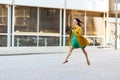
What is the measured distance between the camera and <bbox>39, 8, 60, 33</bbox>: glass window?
33.5m

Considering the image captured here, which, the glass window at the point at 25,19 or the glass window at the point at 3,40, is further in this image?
the glass window at the point at 25,19

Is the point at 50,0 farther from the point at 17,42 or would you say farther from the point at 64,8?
the point at 17,42

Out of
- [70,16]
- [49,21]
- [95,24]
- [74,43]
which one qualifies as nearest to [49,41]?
[49,21]

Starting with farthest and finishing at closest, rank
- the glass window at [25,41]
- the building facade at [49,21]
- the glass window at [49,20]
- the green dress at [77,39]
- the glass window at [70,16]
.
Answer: the glass window at [70,16], the glass window at [49,20], the glass window at [25,41], the building facade at [49,21], the green dress at [77,39]

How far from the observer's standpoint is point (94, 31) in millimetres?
37000

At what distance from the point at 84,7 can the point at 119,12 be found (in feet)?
14.8

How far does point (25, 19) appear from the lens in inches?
1276

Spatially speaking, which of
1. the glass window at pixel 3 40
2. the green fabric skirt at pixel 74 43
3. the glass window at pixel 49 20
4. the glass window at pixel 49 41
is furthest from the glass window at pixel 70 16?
the green fabric skirt at pixel 74 43

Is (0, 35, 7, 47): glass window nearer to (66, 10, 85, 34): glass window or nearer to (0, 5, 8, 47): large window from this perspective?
(0, 5, 8, 47): large window

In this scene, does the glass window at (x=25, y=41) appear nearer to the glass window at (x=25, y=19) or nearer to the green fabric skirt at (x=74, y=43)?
the glass window at (x=25, y=19)

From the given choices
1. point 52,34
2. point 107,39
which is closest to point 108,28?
point 107,39

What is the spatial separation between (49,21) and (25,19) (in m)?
2.31

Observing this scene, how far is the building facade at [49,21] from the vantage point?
105ft

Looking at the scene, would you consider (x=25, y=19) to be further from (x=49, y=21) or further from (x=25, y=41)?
(x=49, y=21)
